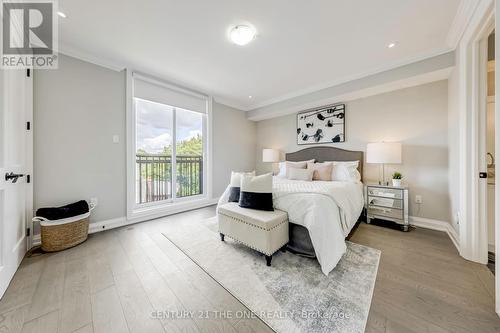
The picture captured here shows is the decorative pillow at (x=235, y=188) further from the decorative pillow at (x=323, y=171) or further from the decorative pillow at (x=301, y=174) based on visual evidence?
the decorative pillow at (x=323, y=171)

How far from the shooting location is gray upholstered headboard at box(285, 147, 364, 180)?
3318 millimetres

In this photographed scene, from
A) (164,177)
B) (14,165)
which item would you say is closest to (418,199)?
(164,177)

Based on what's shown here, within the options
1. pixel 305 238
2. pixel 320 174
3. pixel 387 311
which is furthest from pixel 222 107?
pixel 387 311

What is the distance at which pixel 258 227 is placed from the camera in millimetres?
1786

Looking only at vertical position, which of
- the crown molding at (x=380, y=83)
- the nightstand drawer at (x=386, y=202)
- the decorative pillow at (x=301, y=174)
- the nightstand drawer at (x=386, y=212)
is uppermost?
the crown molding at (x=380, y=83)

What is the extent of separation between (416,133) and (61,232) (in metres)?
5.06

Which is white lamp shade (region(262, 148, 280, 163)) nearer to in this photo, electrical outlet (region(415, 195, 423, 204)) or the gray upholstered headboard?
the gray upholstered headboard

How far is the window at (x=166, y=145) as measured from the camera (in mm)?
3092

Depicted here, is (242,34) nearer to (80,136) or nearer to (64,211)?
(80,136)

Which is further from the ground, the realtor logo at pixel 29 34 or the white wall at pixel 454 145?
the realtor logo at pixel 29 34

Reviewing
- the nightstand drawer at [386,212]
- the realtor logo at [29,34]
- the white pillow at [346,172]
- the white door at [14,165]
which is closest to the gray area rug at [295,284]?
the nightstand drawer at [386,212]

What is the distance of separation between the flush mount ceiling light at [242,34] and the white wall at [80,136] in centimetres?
201

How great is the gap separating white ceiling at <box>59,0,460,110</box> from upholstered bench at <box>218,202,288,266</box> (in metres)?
2.05

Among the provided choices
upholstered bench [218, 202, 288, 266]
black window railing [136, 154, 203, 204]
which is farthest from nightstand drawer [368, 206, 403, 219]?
black window railing [136, 154, 203, 204]
